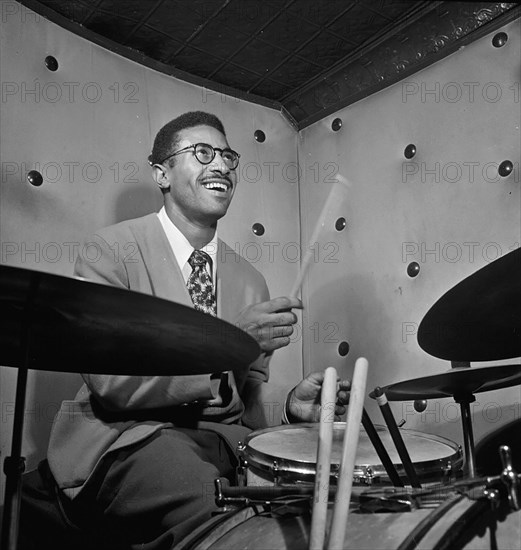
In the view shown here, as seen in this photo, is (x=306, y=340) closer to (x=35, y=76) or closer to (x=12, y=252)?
(x=12, y=252)

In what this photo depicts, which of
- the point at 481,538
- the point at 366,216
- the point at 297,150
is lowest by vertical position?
the point at 481,538

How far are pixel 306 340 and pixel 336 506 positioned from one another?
3.70 ft

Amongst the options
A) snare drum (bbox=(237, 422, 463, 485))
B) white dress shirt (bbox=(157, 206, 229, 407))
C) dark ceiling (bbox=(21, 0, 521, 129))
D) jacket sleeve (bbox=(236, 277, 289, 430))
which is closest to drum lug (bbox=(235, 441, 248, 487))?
snare drum (bbox=(237, 422, 463, 485))

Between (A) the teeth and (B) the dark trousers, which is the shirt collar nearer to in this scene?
(A) the teeth

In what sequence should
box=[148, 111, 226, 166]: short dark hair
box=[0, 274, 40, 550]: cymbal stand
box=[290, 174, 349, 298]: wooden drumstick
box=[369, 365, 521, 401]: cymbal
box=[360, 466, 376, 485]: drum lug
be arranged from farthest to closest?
box=[290, 174, 349, 298]: wooden drumstick < box=[148, 111, 226, 166]: short dark hair < box=[369, 365, 521, 401]: cymbal < box=[360, 466, 376, 485]: drum lug < box=[0, 274, 40, 550]: cymbal stand

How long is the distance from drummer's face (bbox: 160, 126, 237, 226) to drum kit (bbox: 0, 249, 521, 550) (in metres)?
0.66

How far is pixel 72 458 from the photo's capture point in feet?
3.86

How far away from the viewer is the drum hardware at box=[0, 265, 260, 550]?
662 mm

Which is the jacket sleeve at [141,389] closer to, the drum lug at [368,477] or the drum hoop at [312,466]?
the drum hoop at [312,466]

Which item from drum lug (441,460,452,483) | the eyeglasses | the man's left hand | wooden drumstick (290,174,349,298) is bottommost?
drum lug (441,460,452,483)

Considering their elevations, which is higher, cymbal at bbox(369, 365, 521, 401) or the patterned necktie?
the patterned necktie

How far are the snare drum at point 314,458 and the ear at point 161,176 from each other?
717 mm

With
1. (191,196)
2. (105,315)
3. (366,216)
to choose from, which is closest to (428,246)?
(366,216)

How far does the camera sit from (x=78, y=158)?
1.51 meters
